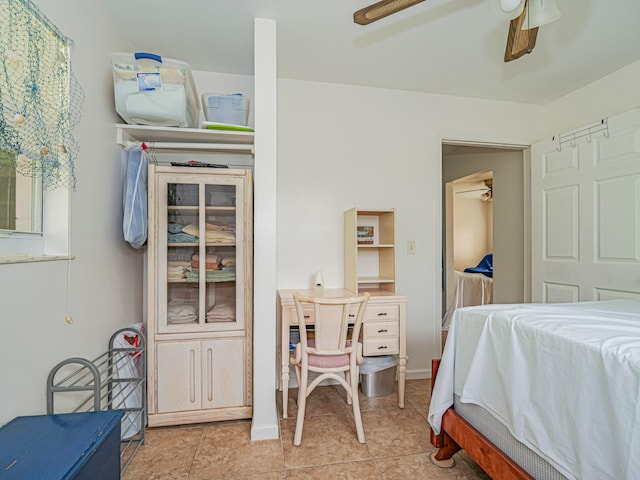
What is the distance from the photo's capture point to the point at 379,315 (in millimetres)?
2191

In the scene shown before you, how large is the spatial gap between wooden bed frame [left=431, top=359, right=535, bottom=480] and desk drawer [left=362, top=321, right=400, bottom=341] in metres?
0.57

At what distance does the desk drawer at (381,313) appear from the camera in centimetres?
218

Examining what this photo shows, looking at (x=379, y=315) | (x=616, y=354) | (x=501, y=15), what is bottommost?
(x=379, y=315)

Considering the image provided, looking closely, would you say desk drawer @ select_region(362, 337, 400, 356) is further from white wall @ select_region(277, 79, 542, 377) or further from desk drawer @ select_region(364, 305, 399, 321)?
white wall @ select_region(277, 79, 542, 377)

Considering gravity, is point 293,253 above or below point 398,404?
above

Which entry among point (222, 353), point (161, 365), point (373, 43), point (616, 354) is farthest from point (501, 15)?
point (161, 365)

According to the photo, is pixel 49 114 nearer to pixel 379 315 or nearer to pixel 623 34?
pixel 379 315

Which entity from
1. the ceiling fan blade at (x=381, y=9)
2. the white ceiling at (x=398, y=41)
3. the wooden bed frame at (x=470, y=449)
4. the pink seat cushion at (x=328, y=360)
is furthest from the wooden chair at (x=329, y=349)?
the white ceiling at (x=398, y=41)

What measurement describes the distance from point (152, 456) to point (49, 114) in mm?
1716

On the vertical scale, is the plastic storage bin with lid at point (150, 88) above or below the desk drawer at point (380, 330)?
above

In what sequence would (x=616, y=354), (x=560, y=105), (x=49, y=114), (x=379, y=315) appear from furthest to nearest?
(x=560, y=105) → (x=379, y=315) → (x=49, y=114) → (x=616, y=354)

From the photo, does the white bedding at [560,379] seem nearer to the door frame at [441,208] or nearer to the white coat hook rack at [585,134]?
the door frame at [441,208]

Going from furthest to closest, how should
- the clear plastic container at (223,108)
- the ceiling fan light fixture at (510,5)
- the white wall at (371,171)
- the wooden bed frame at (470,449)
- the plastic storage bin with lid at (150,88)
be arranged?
the white wall at (371,171), the clear plastic container at (223,108), the plastic storage bin with lid at (150,88), the ceiling fan light fixture at (510,5), the wooden bed frame at (470,449)

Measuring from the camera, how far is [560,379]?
951 millimetres
